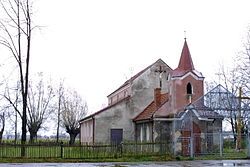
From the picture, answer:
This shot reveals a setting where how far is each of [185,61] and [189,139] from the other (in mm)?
8851

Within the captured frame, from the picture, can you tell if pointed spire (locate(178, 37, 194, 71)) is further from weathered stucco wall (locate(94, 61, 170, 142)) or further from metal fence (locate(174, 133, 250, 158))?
metal fence (locate(174, 133, 250, 158))


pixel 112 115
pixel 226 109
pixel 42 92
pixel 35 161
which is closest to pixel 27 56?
pixel 35 161

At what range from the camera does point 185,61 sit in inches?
1683

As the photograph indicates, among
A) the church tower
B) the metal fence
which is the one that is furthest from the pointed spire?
the metal fence

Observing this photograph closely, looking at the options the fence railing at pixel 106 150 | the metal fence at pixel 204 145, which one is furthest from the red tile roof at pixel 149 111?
the fence railing at pixel 106 150

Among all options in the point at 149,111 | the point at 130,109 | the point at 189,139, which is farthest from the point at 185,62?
the point at 189,139

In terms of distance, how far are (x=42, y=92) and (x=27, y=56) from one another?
49879mm

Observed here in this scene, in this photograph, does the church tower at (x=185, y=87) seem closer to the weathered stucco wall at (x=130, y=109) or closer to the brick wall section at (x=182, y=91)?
the brick wall section at (x=182, y=91)

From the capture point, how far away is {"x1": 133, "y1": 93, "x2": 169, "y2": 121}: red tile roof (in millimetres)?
42781

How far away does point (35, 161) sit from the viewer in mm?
31297

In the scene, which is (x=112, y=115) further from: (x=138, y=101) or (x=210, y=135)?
(x=210, y=135)

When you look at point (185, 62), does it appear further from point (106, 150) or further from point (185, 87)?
point (106, 150)

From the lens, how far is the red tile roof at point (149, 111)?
4278 centimetres

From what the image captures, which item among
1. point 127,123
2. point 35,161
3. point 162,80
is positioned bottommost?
point 35,161
